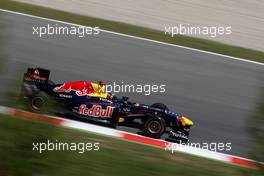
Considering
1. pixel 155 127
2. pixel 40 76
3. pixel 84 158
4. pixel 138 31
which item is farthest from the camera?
pixel 138 31

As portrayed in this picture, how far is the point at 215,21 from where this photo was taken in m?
15.0

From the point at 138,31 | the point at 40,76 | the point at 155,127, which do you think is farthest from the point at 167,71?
the point at 40,76

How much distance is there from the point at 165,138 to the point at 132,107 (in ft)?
2.46

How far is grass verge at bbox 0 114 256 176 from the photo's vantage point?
4.82 meters

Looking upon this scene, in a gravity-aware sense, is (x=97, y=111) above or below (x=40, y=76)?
below

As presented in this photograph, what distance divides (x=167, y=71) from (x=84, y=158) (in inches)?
218

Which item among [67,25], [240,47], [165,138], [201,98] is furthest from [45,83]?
[240,47]

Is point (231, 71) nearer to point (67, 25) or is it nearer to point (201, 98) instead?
point (201, 98)

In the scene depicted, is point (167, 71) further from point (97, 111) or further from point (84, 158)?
point (84, 158)

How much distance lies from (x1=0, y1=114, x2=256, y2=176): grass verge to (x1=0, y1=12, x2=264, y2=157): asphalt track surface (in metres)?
1.98

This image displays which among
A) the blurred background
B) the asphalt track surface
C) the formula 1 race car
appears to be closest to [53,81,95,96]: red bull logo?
the formula 1 race car

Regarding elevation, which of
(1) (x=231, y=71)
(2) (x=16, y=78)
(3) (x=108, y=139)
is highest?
(1) (x=231, y=71)

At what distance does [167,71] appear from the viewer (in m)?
12.0

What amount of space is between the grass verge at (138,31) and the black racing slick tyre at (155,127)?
461cm
